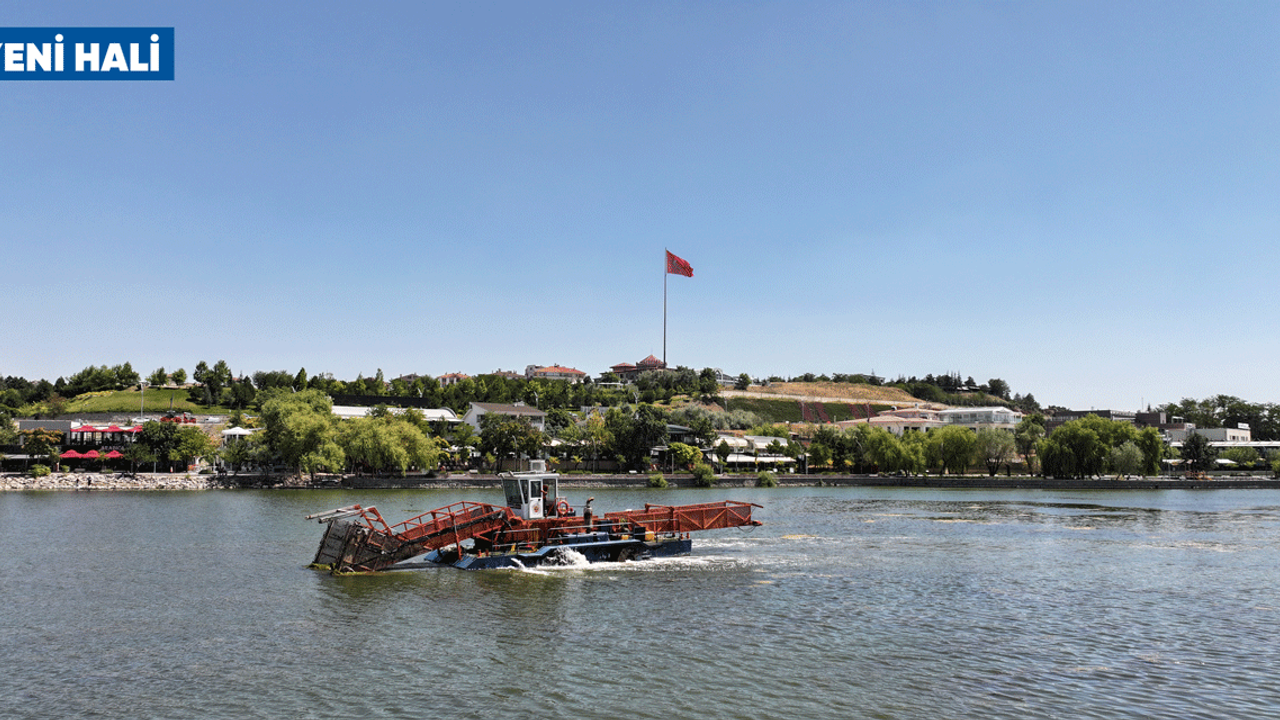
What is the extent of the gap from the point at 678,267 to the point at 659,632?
122 meters

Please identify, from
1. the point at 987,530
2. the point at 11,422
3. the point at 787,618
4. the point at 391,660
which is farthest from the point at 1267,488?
the point at 11,422

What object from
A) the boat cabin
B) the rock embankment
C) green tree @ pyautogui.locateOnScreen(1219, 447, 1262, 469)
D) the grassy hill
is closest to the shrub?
the rock embankment

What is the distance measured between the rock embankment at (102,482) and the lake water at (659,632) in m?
47.9

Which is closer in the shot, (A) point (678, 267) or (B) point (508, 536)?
(B) point (508, 536)

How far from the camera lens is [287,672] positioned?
20047 mm

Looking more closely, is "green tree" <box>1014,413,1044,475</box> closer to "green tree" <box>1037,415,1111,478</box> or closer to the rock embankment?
"green tree" <box>1037,415,1111,478</box>

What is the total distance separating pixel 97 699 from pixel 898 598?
24.2 metres

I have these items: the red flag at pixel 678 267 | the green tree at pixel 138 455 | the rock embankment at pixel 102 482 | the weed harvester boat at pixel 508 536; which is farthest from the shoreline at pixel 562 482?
the weed harvester boat at pixel 508 536

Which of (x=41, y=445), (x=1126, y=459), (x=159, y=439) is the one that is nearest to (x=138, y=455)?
(x=159, y=439)

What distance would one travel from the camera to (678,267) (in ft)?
472

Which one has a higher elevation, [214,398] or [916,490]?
[214,398]

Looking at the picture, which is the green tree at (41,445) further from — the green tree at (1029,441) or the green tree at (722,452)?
the green tree at (1029,441)

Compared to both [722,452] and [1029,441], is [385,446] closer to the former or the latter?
[722,452]

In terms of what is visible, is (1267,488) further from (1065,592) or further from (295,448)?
(295,448)
